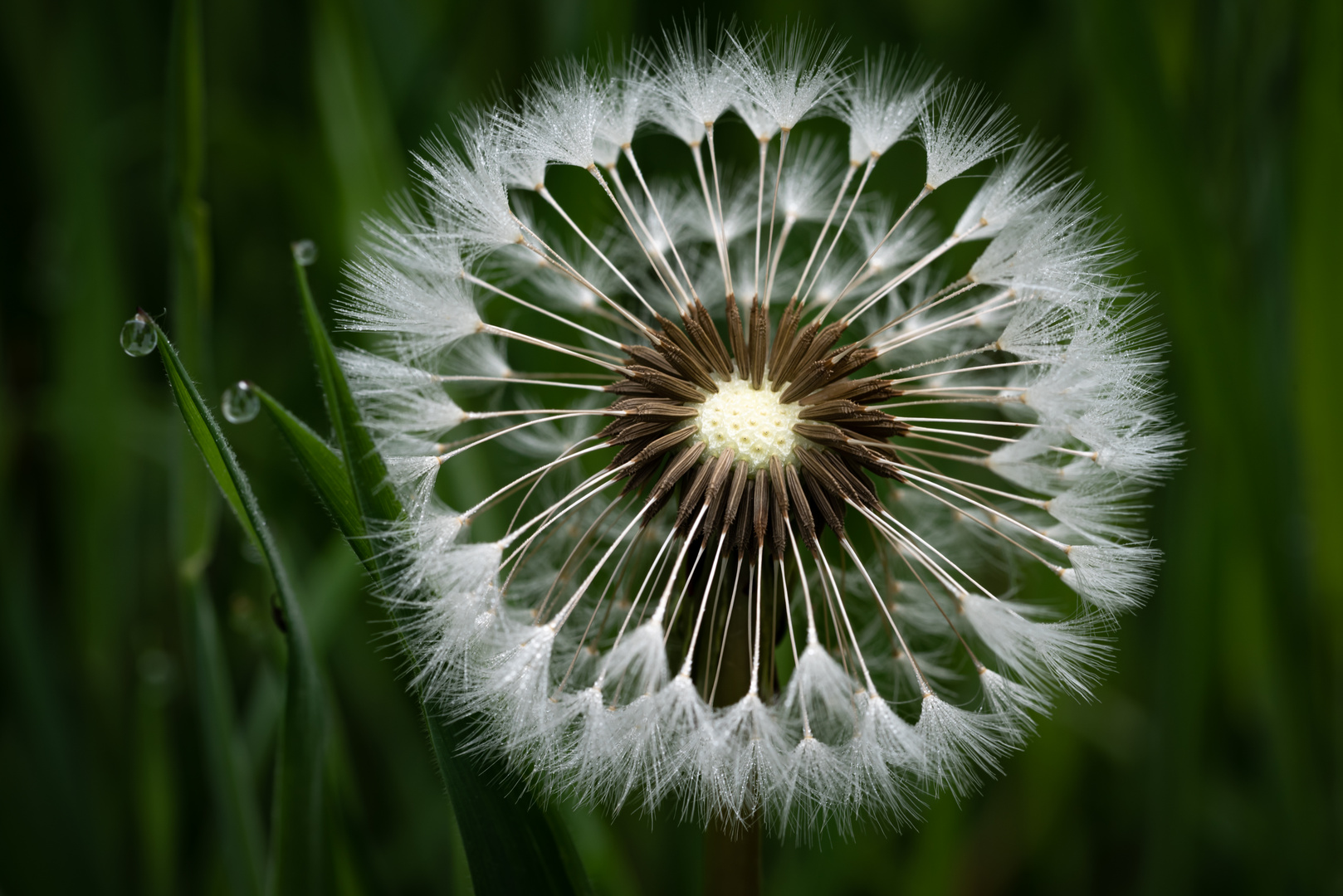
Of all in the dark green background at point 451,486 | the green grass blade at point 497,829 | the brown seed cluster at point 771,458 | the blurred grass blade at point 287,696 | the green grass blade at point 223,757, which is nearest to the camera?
the blurred grass blade at point 287,696

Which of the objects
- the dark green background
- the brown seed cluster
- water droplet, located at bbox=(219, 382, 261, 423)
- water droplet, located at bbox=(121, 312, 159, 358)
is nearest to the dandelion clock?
the brown seed cluster

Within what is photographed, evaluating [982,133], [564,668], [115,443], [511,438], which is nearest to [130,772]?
[115,443]

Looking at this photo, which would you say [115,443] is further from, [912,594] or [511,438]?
[912,594]

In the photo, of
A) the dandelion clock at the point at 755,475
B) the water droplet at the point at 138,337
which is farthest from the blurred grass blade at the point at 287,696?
the dandelion clock at the point at 755,475

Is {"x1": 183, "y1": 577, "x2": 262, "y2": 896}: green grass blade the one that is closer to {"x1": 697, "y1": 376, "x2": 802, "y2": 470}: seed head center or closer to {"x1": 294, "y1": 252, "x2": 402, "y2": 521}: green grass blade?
{"x1": 294, "y1": 252, "x2": 402, "y2": 521}: green grass blade

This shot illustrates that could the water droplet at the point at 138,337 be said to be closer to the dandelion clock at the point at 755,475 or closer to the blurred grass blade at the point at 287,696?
the blurred grass blade at the point at 287,696

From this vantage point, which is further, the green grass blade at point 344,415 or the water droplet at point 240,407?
the water droplet at point 240,407
